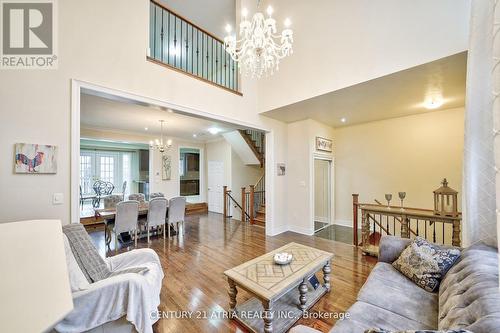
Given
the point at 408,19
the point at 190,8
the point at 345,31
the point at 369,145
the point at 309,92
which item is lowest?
the point at 369,145

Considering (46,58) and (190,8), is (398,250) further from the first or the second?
(190,8)

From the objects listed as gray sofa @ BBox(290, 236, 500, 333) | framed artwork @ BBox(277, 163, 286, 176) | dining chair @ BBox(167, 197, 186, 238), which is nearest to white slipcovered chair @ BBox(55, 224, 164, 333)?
gray sofa @ BBox(290, 236, 500, 333)

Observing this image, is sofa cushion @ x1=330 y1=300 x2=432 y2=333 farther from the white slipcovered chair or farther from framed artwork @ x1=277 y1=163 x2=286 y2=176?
framed artwork @ x1=277 y1=163 x2=286 y2=176

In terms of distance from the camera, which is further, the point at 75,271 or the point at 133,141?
the point at 133,141

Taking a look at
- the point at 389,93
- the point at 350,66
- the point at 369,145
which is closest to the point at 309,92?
the point at 350,66

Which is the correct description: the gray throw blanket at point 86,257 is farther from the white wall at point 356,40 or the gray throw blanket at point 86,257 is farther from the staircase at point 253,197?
the staircase at point 253,197

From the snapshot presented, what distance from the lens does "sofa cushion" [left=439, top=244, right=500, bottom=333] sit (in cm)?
88

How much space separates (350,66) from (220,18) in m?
3.81

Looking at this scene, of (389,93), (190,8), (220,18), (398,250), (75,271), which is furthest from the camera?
(220,18)

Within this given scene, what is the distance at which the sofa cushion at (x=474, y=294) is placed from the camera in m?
0.88

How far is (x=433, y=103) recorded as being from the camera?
393cm

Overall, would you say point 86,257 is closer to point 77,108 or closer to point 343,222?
point 77,108

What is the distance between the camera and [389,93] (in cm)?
349

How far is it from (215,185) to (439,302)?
6706 millimetres
